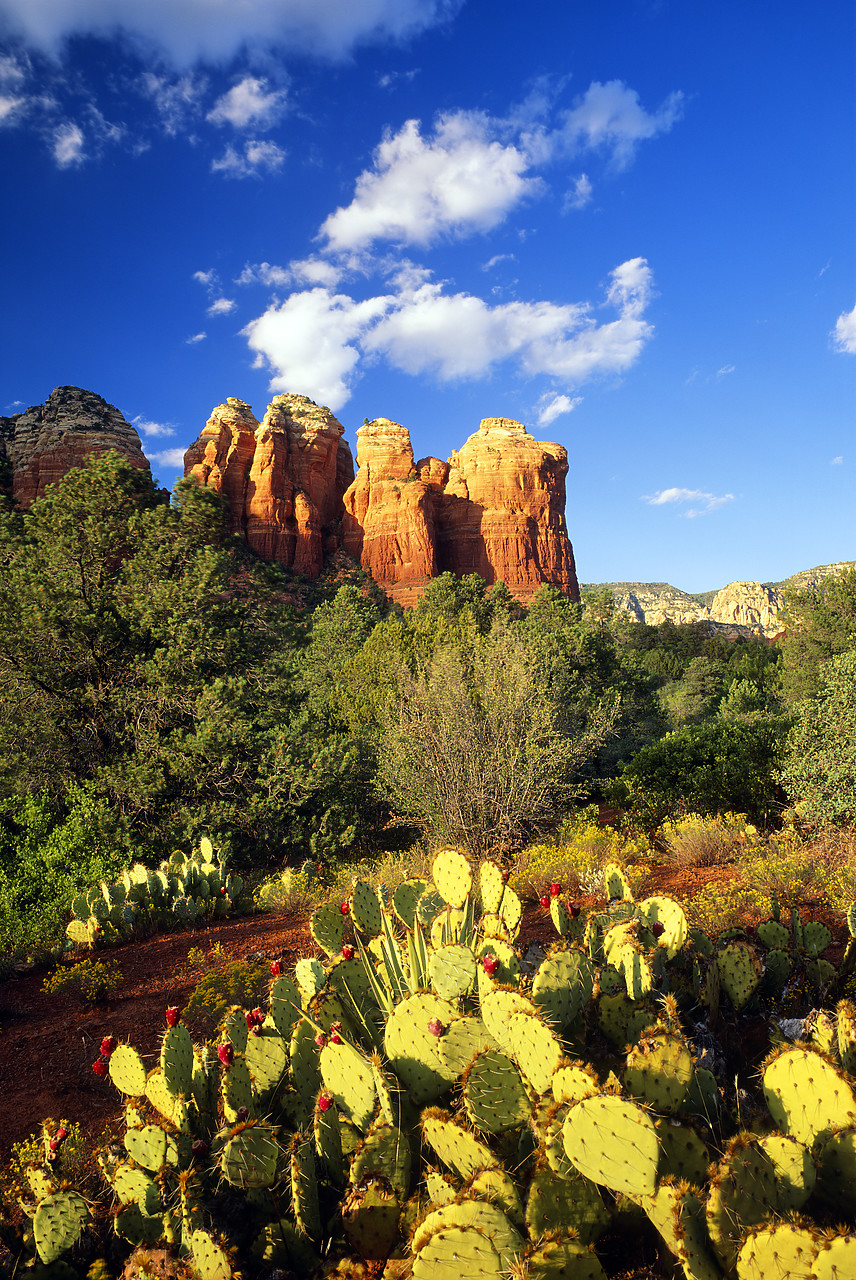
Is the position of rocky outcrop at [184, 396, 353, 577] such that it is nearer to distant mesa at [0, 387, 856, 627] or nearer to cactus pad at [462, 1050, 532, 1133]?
distant mesa at [0, 387, 856, 627]

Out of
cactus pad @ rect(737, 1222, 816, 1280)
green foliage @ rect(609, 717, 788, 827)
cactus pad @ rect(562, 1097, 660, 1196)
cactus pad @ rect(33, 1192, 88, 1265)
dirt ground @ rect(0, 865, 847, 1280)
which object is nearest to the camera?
cactus pad @ rect(737, 1222, 816, 1280)

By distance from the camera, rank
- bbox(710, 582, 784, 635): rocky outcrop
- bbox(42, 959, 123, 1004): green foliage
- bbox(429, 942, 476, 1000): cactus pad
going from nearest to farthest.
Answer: bbox(429, 942, 476, 1000): cactus pad
bbox(42, 959, 123, 1004): green foliage
bbox(710, 582, 784, 635): rocky outcrop

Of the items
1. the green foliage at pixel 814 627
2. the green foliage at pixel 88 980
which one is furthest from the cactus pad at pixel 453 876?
the green foliage at pixel 814 627

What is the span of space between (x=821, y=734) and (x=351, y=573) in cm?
3726

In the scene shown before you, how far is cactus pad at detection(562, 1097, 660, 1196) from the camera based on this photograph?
6.01ft

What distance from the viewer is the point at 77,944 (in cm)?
582

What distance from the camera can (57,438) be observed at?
36.4 meters

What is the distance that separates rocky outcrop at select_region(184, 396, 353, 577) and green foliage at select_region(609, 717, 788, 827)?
120 ft

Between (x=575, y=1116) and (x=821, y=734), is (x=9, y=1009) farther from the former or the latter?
(x=821, y=734)

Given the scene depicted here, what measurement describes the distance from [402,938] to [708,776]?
703cm

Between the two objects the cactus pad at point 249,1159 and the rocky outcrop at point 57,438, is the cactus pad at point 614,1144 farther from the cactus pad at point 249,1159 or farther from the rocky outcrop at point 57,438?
the rocky outcrop at point 57,438

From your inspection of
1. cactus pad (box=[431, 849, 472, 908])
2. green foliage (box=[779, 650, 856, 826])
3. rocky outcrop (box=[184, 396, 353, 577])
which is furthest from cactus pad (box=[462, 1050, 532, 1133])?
rocky outcrop (box=[184, 396, 353, 577])

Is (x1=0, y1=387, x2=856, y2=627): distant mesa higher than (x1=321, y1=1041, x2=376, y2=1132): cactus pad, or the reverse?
(x1=0, y1=387, x2=856, y2=627): distant mesa

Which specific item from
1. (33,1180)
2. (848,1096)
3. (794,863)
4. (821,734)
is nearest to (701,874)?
(794,863)
